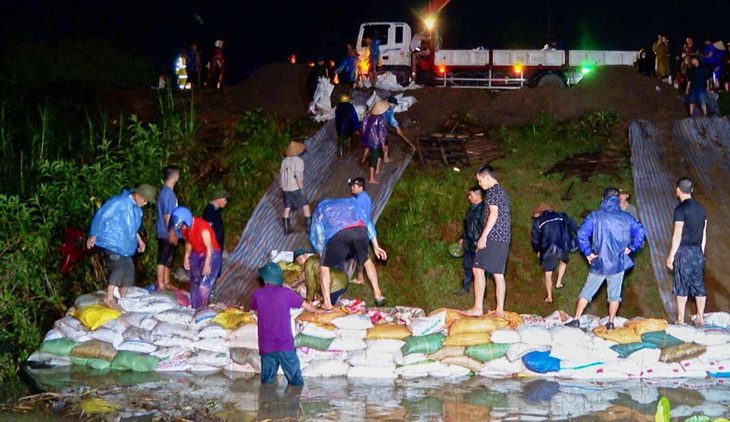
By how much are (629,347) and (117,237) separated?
213 inches

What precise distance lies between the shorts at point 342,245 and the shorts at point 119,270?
2114 mm

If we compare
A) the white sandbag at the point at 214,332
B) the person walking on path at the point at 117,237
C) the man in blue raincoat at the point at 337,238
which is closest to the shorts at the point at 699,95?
the man in blue raincoat at the point at 337,238

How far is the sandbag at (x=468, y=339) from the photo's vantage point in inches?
374

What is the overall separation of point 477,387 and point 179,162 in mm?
7009

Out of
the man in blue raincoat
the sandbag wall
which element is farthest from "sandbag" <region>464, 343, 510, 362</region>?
the man in blue raincoat

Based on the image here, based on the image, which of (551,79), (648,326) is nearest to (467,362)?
(648,326)

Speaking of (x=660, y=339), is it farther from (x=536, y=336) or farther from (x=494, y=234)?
(x=494, y=234)

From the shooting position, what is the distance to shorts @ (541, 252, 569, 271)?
11984 millimetres

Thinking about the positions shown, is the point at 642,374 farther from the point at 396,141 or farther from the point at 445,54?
the point at 445,54

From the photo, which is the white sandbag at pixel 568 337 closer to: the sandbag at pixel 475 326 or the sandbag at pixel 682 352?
the sandbag at pixel 475 326

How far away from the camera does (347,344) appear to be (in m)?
9.64

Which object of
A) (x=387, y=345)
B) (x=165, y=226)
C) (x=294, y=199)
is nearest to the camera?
(x=387, y=345)

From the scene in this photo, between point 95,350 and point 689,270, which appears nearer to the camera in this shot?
point 95,350

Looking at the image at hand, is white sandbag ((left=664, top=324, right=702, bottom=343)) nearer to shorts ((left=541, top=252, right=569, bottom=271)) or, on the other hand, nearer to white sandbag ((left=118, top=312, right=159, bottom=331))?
shorts ((left=541, top=252, right=569, bottom=271))
